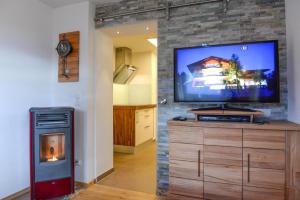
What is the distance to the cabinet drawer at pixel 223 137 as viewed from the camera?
67.4 inches

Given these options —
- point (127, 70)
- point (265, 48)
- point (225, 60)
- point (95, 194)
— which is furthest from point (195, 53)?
point (127, 70)

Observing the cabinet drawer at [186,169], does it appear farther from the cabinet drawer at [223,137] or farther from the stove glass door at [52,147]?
the stove glass door at [52,147]

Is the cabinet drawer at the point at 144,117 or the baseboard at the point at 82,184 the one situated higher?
the cabinet drawer at the point at 144,117

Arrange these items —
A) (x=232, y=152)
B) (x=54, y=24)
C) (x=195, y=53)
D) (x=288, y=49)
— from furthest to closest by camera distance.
→ (x=54, y=24) < (x=195, y=53) < (x=288, y=49) < (x=232, y=152)

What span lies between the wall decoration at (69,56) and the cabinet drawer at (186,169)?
1693 mm

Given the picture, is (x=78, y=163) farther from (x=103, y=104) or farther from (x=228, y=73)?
(x=228, y=73)

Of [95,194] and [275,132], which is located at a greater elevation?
[275,132]

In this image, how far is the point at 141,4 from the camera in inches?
98.7

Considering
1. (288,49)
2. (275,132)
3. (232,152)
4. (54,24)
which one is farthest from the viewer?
(54,24)

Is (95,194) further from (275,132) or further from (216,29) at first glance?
(216,29)

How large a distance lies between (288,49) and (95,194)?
266 cm

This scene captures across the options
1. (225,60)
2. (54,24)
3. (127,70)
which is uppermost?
(54,24)

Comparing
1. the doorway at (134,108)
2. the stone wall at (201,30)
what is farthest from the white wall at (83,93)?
the stone wall at (201,30)

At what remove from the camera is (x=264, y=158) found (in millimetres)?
1646
